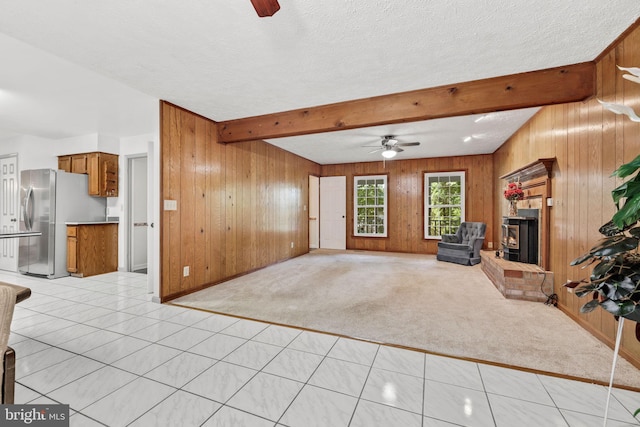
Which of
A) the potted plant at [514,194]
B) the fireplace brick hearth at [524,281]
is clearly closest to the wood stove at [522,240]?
the fireplace brick hearth at [524,281]

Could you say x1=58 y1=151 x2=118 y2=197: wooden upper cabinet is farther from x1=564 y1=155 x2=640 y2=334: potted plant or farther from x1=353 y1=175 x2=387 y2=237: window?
x1=564 y1=155 x2=640 y2=334: potted plant

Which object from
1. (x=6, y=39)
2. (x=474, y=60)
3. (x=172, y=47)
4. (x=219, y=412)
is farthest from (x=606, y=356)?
(x=6, y=39)

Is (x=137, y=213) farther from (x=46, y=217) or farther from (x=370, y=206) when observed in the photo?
(x=370, y=206)

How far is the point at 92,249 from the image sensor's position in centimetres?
477

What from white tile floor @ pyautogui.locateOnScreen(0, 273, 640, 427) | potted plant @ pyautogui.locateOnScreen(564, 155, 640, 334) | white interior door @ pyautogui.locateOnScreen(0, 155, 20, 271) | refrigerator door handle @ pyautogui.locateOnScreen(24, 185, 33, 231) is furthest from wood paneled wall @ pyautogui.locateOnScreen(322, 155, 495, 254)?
white interior door @ pyautogui.locateOnScreen(0, 155, 20, 271)

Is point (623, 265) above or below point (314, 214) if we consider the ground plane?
below

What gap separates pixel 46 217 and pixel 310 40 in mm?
5404

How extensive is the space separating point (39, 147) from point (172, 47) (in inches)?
198

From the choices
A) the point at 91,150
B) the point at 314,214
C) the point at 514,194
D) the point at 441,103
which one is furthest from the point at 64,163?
the point at 514,194

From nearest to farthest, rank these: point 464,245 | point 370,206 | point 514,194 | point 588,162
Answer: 1. point 588,162
2. point 514,194
3. point 464,245
4. point 370,206

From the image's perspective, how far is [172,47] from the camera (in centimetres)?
224

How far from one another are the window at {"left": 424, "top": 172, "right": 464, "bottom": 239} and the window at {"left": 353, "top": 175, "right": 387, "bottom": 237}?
3.65 ft

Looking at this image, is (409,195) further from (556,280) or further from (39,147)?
(39,147)

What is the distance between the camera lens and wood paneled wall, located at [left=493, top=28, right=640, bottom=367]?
2.04 metres
